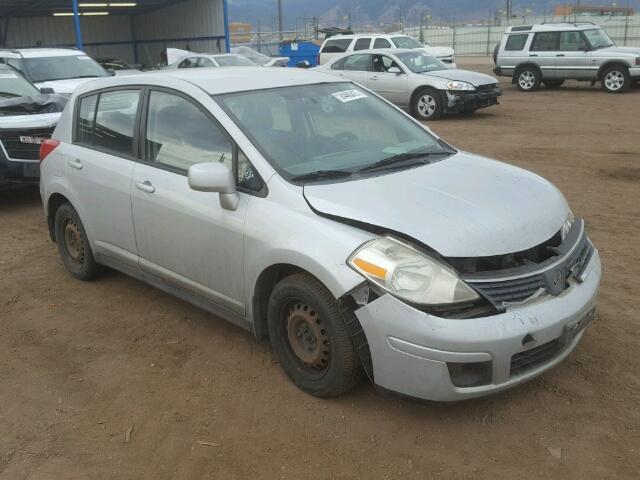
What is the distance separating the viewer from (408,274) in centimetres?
298

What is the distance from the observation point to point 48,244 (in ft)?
21.0

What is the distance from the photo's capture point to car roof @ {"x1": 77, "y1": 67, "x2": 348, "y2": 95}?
13.2ft

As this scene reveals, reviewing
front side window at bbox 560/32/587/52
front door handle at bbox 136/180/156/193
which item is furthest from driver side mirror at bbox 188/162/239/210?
Answer: front side window at bbox 560/32/587/52

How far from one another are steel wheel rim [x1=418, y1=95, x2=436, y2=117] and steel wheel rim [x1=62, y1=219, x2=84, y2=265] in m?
10.6

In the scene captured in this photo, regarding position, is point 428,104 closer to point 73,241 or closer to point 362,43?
point 362,43

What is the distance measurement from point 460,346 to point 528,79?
1799cm

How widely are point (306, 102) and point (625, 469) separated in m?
2.74

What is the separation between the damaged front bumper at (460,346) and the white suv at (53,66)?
10724mm

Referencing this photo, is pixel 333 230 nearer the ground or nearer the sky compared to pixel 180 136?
nearer the ground

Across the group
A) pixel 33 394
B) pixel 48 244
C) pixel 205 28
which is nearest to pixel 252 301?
pixel 33 394

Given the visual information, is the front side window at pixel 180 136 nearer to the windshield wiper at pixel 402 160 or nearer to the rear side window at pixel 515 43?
the windshield wiper at pixel 402 160

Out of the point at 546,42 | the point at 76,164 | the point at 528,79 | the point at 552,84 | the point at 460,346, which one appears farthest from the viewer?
the point at 552,84

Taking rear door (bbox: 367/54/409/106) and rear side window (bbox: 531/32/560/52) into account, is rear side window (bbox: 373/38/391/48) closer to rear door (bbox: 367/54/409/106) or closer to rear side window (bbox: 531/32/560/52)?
rear door (bbox: 367/54/409/106)

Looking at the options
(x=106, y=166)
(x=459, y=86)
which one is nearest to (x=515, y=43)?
(x=459, y=86)
